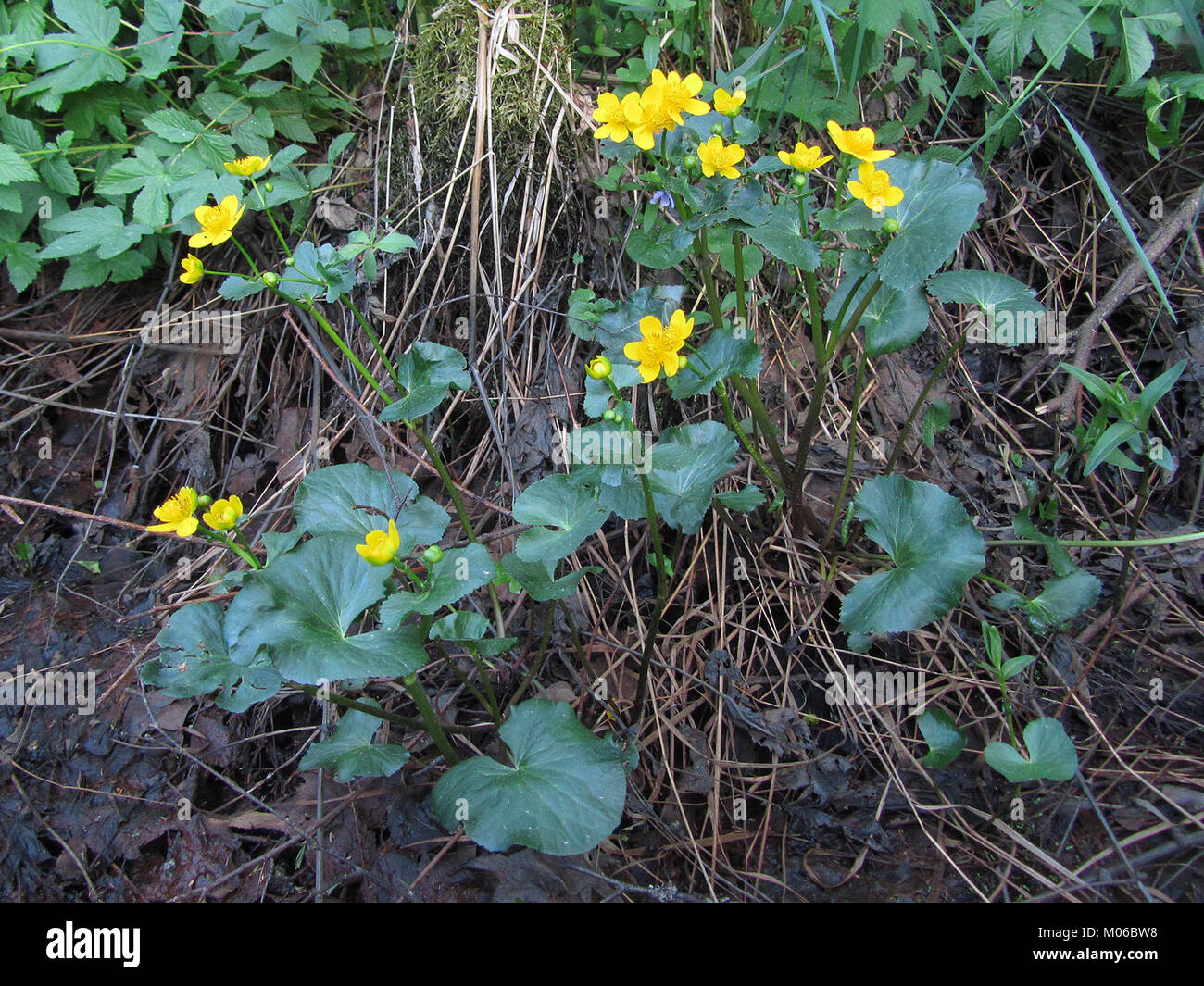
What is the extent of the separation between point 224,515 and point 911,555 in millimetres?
1511

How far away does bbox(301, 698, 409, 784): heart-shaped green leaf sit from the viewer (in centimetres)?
158

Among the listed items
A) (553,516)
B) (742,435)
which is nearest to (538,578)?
(553,516)

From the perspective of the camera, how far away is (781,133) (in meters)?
2.57

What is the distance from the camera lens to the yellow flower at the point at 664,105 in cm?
162

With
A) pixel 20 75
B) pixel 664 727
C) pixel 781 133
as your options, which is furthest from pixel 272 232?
pixel 664 727

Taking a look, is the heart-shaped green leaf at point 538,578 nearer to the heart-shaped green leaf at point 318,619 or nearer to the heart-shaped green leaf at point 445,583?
the heart-shaped green leaf at point 445,583

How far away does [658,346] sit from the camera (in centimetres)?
155

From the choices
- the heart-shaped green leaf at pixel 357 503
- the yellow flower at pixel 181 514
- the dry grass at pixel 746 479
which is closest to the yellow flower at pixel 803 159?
the dry grass at pixel 746 479

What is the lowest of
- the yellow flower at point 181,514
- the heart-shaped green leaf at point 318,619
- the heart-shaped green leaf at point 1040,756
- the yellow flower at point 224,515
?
the heart-shaped green leaf at point 1040,756

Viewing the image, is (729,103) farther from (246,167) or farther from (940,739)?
(940,739)

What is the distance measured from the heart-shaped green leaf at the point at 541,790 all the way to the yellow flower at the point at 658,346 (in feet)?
2.54

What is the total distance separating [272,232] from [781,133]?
185 cm

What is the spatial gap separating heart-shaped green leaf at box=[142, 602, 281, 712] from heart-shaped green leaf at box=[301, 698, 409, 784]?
0.59ft

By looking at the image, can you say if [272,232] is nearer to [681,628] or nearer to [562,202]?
[562,202]
